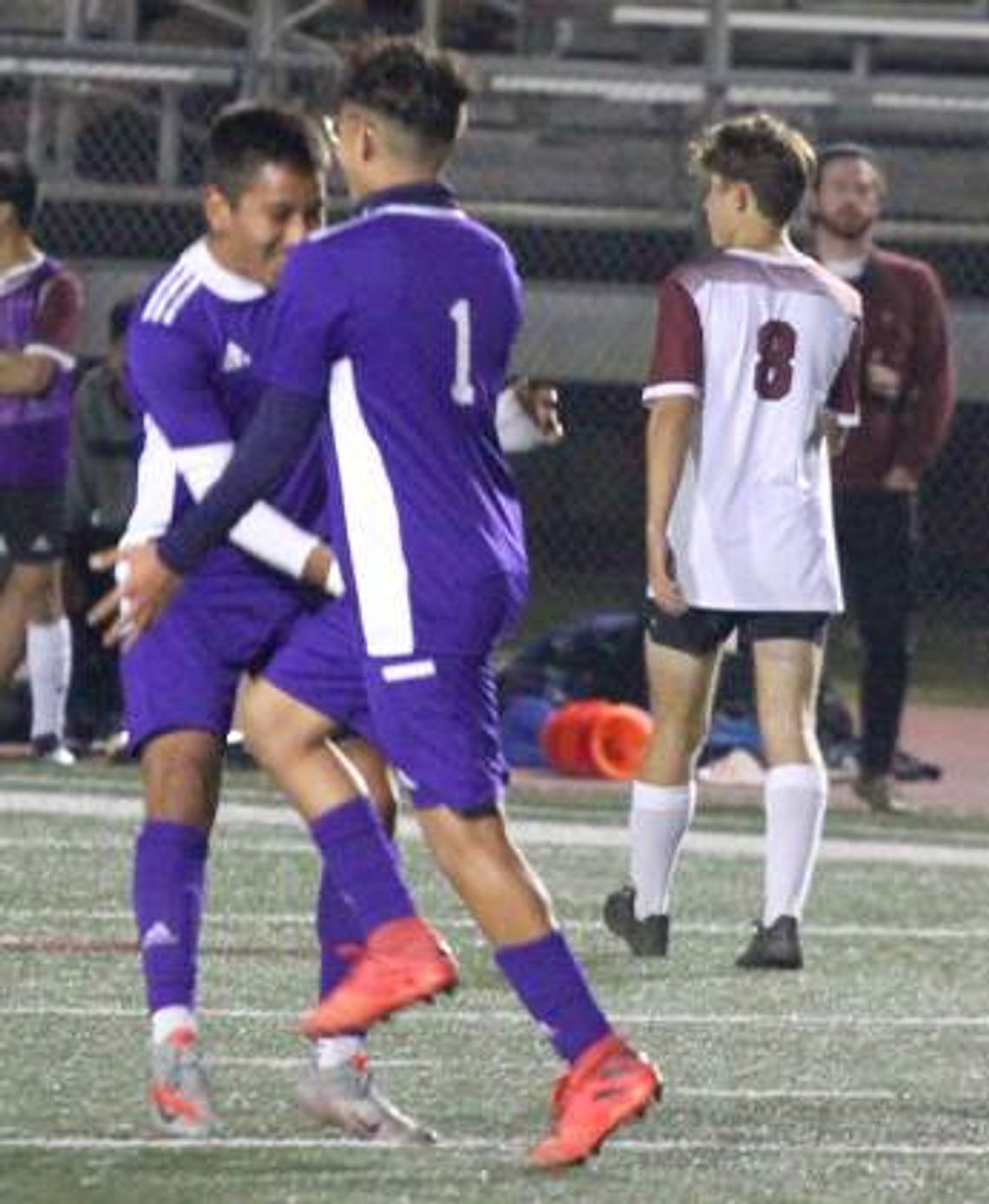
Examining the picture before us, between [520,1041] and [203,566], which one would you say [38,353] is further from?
[203,566]

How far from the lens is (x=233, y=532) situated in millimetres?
7734

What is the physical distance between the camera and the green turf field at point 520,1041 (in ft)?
23.7

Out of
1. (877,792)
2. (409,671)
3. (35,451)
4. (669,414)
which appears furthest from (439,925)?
(35,451)

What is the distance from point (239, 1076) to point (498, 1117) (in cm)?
62

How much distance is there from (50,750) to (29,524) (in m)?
0.72

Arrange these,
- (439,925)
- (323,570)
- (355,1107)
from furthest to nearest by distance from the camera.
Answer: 1. (439,925)
2. (323,570)
3. (355,1107)

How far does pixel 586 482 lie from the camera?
22.3 m

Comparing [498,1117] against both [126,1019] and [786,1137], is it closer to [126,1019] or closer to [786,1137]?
[786,1137]

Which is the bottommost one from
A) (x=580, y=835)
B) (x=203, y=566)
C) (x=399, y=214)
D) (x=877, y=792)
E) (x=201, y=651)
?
(x=877, y=792)

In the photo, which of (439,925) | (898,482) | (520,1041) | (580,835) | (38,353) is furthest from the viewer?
(38,353)

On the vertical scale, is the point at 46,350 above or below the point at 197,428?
below

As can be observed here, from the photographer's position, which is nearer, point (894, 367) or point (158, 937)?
point (158, 937)

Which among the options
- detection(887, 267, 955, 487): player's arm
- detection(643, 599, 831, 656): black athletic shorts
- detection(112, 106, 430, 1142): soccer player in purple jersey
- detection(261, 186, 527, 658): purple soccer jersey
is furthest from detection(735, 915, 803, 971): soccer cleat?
detection(887, 267, 955, 487): player's arm

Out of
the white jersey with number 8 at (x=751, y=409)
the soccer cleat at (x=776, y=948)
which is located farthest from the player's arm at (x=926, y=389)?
the soccer cleat at (x=776, y=948)
